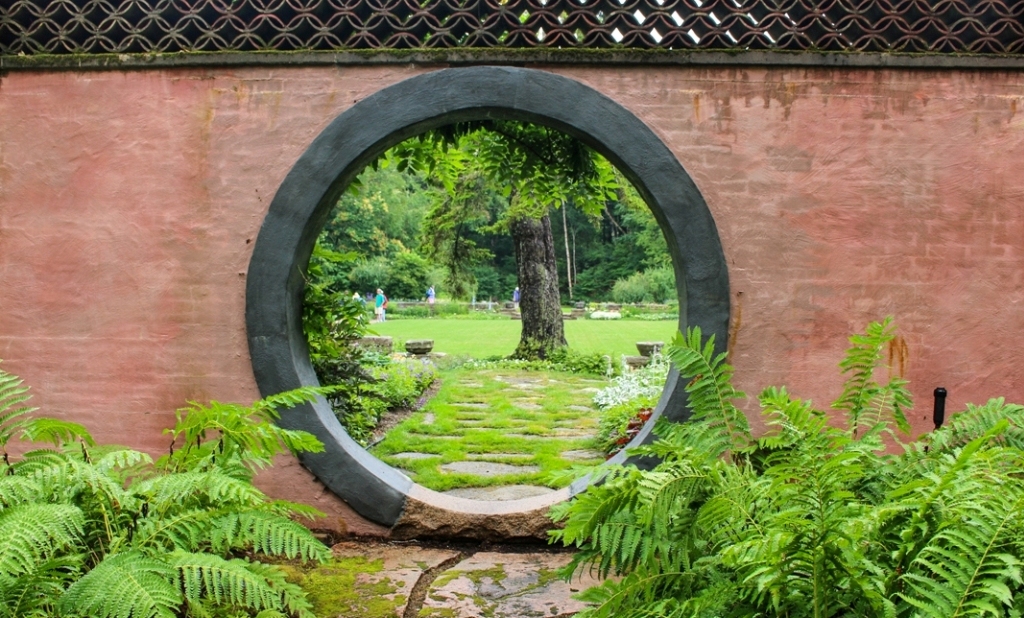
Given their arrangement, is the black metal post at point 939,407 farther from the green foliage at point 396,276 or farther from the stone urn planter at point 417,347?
the green foliage at point 396,276

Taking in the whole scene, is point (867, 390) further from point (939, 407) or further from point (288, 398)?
point (288, 398)

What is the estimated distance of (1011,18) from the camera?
376 centimetres

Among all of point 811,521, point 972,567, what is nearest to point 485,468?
point 811,521

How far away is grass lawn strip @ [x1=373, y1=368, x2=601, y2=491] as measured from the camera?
17.5ft

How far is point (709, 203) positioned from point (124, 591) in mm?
2866

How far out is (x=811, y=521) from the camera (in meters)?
2.08

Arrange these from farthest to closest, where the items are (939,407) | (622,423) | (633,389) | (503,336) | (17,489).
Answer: (503,336) < (633,389) < (622,423) < (939,407) < (17,489)

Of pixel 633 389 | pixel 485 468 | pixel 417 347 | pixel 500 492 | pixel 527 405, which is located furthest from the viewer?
pixel 417 347

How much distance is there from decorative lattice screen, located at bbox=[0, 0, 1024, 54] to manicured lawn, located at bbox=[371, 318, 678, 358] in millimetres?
9699

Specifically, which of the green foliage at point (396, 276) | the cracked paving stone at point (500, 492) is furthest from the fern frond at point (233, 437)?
the green foliage at point (396, 276)

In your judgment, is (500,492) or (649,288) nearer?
(500,492)

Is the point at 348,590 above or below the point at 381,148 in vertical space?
below

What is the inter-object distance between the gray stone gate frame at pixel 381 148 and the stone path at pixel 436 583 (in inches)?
7.9

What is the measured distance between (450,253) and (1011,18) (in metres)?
10.7
